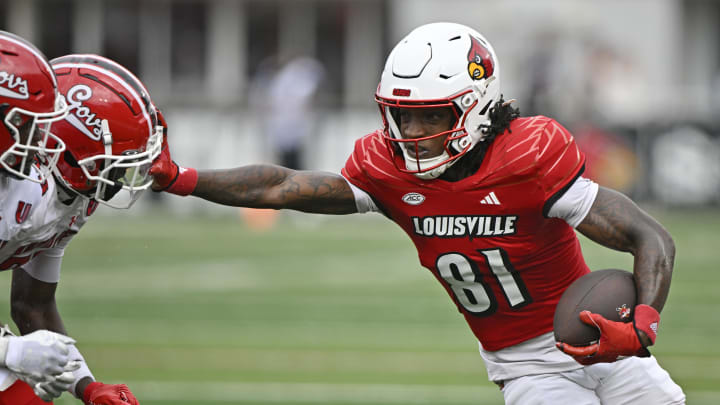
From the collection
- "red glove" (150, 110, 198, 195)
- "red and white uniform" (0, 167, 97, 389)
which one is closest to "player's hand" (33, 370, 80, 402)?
"red and white uniform" (0, 167, 97, 389)

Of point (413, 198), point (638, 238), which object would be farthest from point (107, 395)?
point (638, 238)

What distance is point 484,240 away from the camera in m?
4.17

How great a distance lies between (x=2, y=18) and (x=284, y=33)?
5.21 meters

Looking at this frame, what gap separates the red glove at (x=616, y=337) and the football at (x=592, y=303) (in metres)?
0.04

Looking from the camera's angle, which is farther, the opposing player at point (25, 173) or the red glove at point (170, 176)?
the red glove at point (170, 176)

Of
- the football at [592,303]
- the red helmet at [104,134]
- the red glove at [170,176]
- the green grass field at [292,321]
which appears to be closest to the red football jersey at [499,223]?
the football at [592,303]

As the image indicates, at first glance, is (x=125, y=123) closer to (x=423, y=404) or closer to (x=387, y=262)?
(x=423, y=404)

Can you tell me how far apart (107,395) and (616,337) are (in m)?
1.68

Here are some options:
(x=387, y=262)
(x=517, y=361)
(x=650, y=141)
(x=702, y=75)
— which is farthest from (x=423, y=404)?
(x=702, y=75)

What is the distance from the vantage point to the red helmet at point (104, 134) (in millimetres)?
4016

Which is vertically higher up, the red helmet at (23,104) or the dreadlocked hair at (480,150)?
the red helmet at (23,104)

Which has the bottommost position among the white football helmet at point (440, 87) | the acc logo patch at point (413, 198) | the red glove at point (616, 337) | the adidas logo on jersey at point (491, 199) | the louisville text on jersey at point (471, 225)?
the red glove at point (616, 337)

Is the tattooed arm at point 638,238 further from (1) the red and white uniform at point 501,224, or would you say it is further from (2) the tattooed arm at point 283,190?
(2) the tattooed arm at point 283,190

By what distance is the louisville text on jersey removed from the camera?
4141 millimetres
